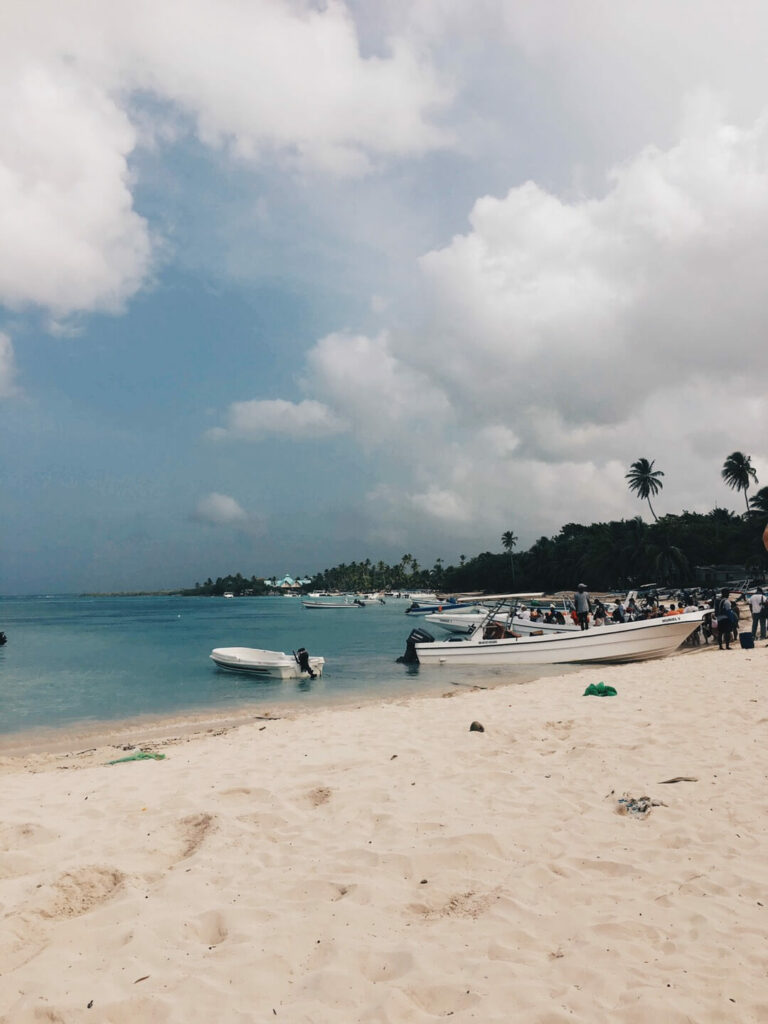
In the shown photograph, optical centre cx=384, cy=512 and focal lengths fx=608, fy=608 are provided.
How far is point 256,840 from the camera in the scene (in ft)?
18.4

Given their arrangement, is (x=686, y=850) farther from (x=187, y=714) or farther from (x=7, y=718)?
(x=7, y=718)

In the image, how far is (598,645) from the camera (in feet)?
78.7

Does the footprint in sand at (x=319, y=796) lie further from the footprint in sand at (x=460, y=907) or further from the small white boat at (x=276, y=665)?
the small white boat at (x=276, y=665)

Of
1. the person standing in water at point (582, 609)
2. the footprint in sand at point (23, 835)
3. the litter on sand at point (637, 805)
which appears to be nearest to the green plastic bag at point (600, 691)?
the litter on sand at point (637, 805)

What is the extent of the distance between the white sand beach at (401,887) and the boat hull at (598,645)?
615 inches

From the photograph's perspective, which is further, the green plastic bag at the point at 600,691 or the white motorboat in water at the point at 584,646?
the white motorboat in water at the point at 584,646

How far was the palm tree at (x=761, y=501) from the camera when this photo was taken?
76.4 metres

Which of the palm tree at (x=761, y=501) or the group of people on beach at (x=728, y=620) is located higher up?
the palm tree at (x=761, y=501)

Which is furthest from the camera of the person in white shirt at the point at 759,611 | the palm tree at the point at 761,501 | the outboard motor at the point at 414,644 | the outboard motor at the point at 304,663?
the palm tree at the point at 761,501

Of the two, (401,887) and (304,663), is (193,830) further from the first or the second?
(304,663)

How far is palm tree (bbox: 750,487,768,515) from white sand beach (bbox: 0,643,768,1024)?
263 ft

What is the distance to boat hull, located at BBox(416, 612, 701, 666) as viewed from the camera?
23500 mm

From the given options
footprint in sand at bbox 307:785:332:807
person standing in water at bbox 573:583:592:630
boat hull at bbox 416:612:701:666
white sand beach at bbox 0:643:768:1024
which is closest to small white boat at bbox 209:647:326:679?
boat hull at bbox 416:612:701:666

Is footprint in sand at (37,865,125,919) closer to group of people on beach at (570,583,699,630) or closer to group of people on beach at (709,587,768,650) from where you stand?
group of people on beach at (570,583,699,630)
